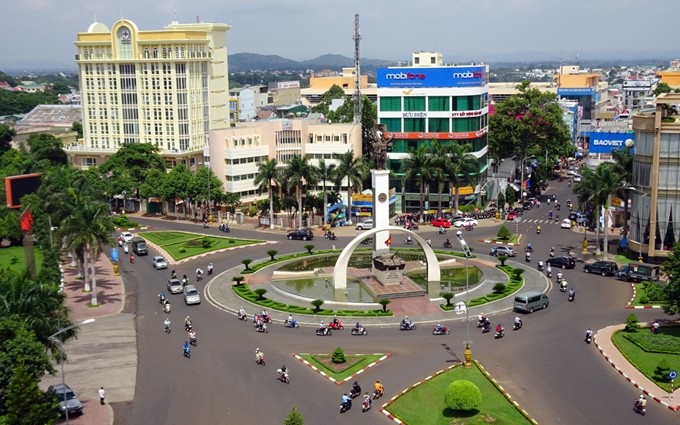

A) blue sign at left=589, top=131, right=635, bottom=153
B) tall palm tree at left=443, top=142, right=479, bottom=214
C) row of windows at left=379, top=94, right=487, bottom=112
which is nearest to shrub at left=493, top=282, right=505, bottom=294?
tall palm tree at left=443, top=142, right=479, bottom=214

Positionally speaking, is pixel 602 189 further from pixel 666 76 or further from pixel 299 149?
pixel 666 76

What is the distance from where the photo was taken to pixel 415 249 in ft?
314

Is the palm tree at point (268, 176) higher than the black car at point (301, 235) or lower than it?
higher

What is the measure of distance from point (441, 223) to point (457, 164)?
9777 mm

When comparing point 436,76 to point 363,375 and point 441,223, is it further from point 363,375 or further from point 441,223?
point 363,375

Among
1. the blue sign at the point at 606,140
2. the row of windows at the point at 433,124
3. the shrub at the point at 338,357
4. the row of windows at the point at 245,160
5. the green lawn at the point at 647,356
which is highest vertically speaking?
the row of windows at the point at 433,124

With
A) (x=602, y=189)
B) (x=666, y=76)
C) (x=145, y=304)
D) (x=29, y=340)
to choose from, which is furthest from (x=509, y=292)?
(x=666, y=76)

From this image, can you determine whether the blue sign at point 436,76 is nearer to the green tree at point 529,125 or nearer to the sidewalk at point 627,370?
the green tree at point 529,125

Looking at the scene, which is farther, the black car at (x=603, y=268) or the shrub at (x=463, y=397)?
the black car at (x=603, y=268)

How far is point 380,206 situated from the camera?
7850 cm

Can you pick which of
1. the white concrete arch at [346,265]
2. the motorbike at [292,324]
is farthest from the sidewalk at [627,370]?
the motorbike at [292,324]

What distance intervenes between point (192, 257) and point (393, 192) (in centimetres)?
3871

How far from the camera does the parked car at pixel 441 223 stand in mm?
110438

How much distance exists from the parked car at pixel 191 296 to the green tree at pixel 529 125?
259ft
